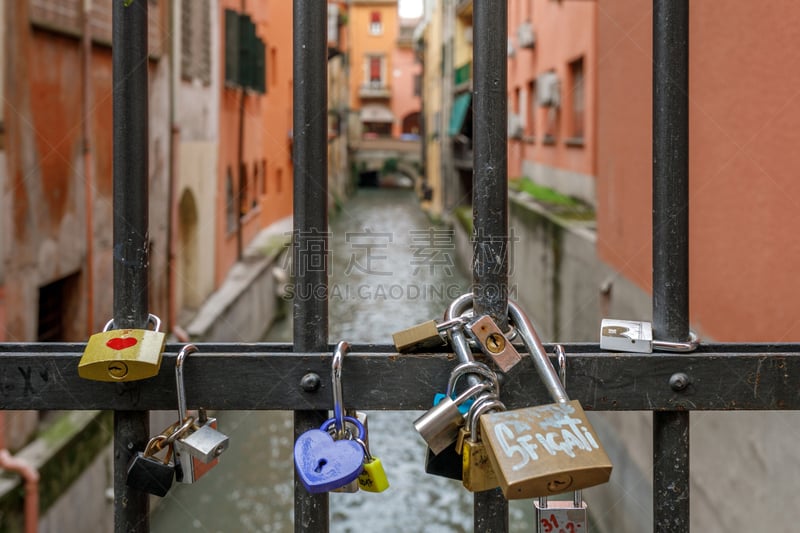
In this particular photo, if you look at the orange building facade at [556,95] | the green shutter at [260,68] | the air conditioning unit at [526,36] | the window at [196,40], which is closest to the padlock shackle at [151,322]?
the window at [196,40]

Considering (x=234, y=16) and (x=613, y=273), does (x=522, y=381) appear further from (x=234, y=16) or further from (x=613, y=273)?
(x=234, y=16)

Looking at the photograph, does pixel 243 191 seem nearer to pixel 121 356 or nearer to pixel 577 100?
pixel 577 100

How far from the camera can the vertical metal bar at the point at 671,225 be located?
3.69 feet

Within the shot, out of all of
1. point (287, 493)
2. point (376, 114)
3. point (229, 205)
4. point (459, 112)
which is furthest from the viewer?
point (376, 114)

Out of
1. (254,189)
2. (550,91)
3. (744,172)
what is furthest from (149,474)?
(254,189)

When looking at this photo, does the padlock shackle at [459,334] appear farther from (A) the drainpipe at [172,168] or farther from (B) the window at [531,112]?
(B) the window at [531,112]

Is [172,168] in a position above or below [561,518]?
above

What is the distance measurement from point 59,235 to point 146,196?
459 centimetres

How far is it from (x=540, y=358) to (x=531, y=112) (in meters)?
15.1

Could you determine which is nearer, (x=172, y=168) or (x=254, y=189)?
(x=172, y=168)

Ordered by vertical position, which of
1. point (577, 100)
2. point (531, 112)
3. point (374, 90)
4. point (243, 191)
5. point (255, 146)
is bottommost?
point (243, 191)

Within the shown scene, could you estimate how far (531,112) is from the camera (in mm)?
15695

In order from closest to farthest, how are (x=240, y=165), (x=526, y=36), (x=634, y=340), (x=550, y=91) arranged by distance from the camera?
(x=634, y=340)
(x=550, y=91)
(x=240, y=165)
(x=526, y=36)

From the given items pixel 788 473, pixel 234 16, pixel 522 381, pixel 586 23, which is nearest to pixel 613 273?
pixel 788 473
